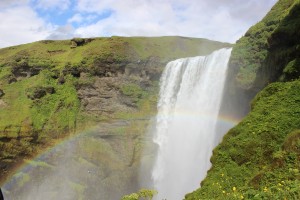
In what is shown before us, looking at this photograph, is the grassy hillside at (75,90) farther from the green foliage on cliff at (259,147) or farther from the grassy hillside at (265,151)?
the green foliage on cliff at (259,147)

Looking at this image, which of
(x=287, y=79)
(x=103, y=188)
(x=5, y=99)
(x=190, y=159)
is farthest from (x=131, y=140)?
(x=287, y=79)

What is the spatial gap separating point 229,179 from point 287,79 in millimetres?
6497

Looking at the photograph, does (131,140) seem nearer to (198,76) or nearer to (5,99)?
(198,76)

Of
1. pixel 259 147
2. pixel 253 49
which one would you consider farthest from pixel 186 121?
pixel 259 147

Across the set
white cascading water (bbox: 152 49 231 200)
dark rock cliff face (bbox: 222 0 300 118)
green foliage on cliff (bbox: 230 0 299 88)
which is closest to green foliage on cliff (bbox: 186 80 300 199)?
dark rock cliff face (bbox: 222 0 300 118)

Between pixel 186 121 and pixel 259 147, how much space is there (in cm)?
2980

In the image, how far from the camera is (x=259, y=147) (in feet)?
47.0

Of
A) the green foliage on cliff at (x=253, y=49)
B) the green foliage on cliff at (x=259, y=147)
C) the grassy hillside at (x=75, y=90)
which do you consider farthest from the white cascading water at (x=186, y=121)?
the green foliage on cliff at (x=259, y=147)

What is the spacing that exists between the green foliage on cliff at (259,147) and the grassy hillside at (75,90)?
35361 millimetres

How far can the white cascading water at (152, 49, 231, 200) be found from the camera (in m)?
37.3

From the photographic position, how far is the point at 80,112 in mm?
54562

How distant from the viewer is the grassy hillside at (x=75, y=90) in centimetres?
5094

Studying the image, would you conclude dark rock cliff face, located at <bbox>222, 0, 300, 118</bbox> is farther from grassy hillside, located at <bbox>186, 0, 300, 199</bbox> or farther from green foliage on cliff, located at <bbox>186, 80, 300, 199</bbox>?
green foliage on cliff, located at <bbox>186, 80, 300, 199</bbox>

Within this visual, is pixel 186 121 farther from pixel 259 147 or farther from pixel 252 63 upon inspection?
pixel 259 147
